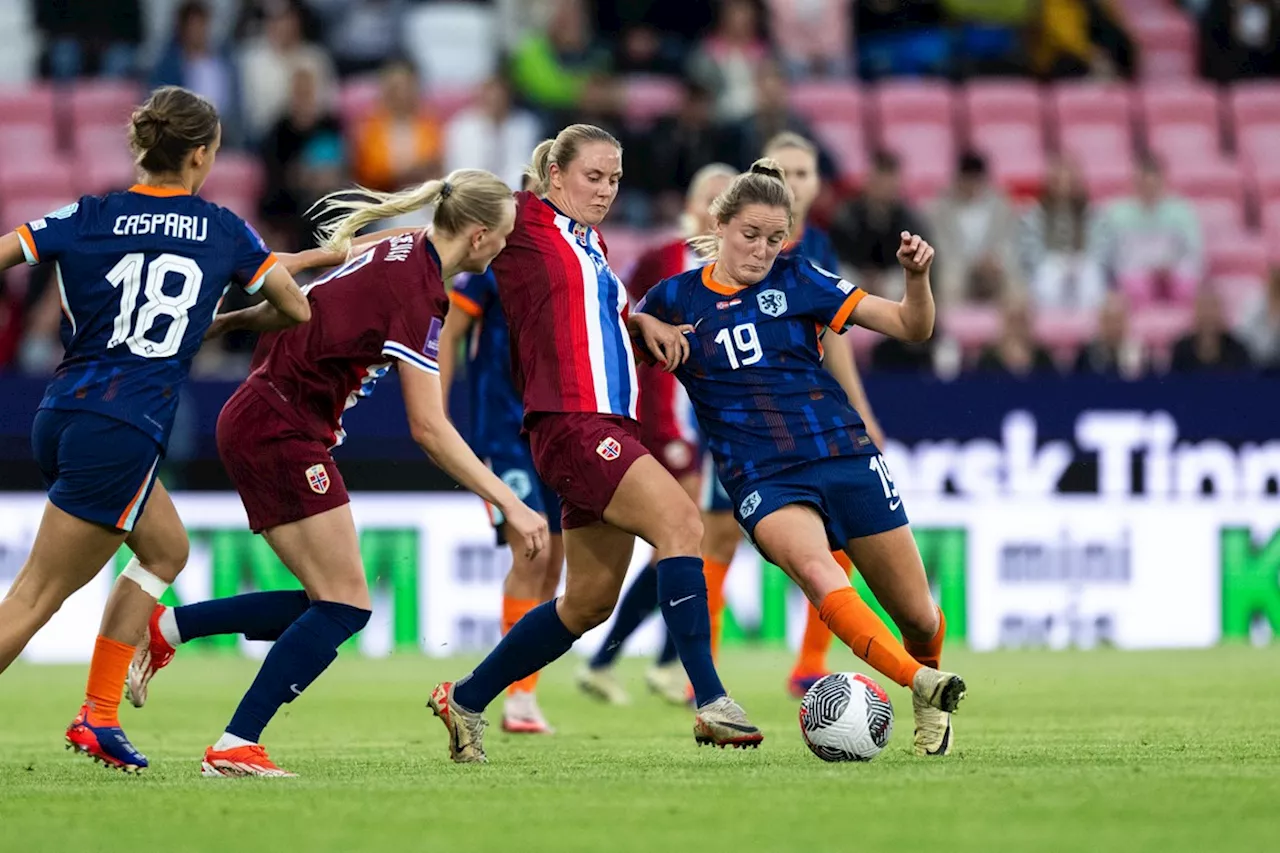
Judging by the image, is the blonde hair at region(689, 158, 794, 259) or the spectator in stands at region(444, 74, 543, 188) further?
the spectator in stands at region(444, 74, 543, 188)

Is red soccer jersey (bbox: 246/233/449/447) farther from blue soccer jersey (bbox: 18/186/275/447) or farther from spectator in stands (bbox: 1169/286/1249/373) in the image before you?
spectator in stands (bbox: 1169/286/1249/373)

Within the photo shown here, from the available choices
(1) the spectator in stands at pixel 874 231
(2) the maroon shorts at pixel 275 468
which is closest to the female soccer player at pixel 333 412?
(2) the maroon shorts at pixel 275 468

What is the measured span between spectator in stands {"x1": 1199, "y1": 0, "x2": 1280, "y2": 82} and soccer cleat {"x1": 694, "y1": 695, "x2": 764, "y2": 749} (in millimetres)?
12245

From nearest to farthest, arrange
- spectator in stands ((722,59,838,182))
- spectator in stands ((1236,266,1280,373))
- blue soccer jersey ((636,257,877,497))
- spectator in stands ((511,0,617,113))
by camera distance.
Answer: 1. blue soccer jersey ((636,257,877,497))
2. spectator in stands ((1236,266,1280,373))
3. spectator in stands ((722,59,838,182))
4. spectator in stands ((511,0,617,113))

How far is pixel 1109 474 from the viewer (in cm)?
1179

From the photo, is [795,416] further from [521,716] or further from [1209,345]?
[1209,345]

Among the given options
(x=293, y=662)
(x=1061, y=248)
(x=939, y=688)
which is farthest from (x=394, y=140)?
(x=939, y=688)

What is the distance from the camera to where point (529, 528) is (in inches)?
236

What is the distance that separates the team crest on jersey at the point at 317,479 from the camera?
6.24 m

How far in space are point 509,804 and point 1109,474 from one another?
282 inches

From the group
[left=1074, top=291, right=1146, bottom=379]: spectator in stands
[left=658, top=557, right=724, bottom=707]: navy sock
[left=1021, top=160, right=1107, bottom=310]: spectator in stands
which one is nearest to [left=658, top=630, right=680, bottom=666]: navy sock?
[left=658, top=557, right=724, bottom=707]: navy sock

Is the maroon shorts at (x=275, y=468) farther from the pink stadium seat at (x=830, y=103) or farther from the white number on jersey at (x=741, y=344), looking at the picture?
the pink stadium seat at (x=830, y=103)

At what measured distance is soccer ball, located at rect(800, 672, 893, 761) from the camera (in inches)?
247

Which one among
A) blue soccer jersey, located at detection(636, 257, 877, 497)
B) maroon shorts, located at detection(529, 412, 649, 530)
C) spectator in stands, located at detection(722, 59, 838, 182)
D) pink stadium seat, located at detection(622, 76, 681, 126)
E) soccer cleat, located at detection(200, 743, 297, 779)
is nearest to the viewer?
soccer cleat, located at detection(200, 743, 297, 779)
